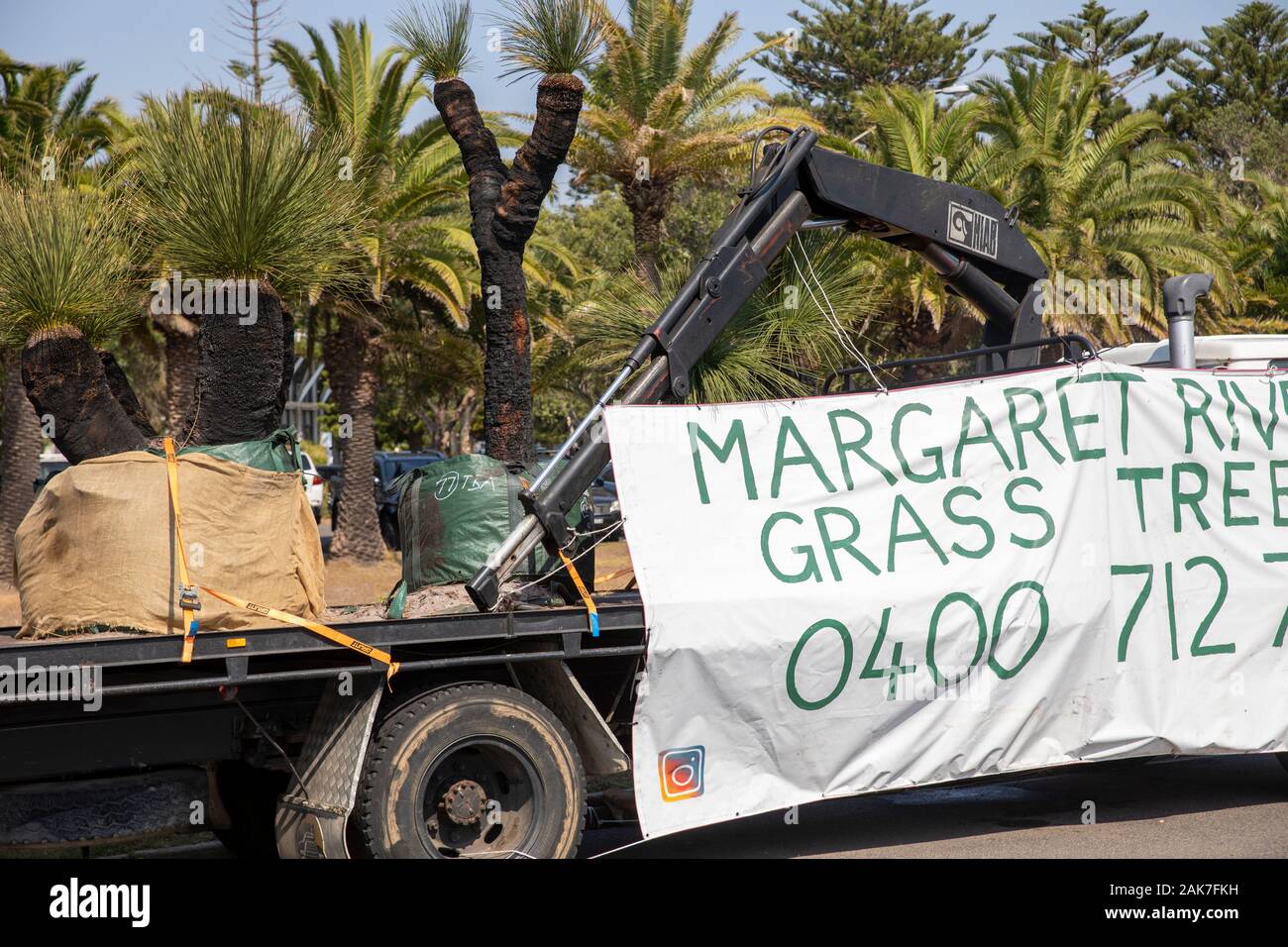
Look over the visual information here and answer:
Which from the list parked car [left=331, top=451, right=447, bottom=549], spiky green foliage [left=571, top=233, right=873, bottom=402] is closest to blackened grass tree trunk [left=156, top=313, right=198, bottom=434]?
parked car [left=331, top=451, right=447, bottom=549]

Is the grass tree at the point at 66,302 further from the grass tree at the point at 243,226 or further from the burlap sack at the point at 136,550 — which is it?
the burlap sack at the point at 136,550

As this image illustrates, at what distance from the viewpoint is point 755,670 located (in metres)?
5.80

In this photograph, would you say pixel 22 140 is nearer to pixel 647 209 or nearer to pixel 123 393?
pixel 647 209

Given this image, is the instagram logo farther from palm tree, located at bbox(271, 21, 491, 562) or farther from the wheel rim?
palm tree, located at bbox(271, 21, 491, 562)

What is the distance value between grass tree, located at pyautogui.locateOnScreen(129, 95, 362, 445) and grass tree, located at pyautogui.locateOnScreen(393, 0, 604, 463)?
217 cm

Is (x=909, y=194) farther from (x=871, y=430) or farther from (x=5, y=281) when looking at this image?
(x=5, y=281)

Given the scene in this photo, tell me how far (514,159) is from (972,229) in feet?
11.3

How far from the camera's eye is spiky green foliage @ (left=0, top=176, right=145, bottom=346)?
628 cm

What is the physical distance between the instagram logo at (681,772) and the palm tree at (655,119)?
52.2 ft

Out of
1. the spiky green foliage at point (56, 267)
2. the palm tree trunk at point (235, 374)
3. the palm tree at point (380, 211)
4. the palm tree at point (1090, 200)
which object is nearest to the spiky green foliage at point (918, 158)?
the palm tree at point (1090, 200)

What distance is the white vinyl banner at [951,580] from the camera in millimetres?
5770
